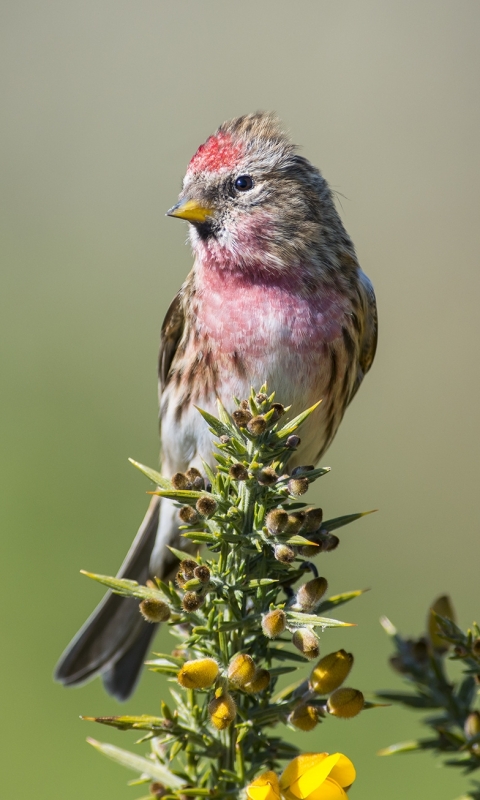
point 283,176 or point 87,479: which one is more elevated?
point 283,176

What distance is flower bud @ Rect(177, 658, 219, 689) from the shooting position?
60.1 inches

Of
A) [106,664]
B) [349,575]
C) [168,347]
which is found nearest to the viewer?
[106,664]

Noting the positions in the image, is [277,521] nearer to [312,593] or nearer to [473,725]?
[312,593]

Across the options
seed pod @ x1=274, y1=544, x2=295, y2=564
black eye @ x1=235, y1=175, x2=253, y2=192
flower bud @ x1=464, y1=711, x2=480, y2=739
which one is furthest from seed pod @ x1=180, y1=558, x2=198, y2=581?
black eye @ x1=235, y1=175, x2=253, y2=192

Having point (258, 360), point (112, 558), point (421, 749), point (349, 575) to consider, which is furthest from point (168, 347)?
point (349, 575)

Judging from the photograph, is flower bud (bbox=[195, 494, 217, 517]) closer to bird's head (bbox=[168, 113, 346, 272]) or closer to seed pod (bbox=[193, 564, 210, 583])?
seed pod (bbox=[193, 564, 210, 583])

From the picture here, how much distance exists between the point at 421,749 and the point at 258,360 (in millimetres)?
1556

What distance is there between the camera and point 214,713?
153 centimetres

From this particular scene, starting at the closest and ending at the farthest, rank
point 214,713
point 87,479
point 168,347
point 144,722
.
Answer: point 214,713 → point 144,722 → point 168,347 → point 87,479

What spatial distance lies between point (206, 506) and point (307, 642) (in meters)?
0.29

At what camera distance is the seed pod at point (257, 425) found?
5.57 feet

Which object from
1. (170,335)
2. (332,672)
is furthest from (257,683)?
(170,335)

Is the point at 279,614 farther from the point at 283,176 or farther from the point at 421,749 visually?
the point at 283,176

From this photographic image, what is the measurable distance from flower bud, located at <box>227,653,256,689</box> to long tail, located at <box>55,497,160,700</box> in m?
1.82
